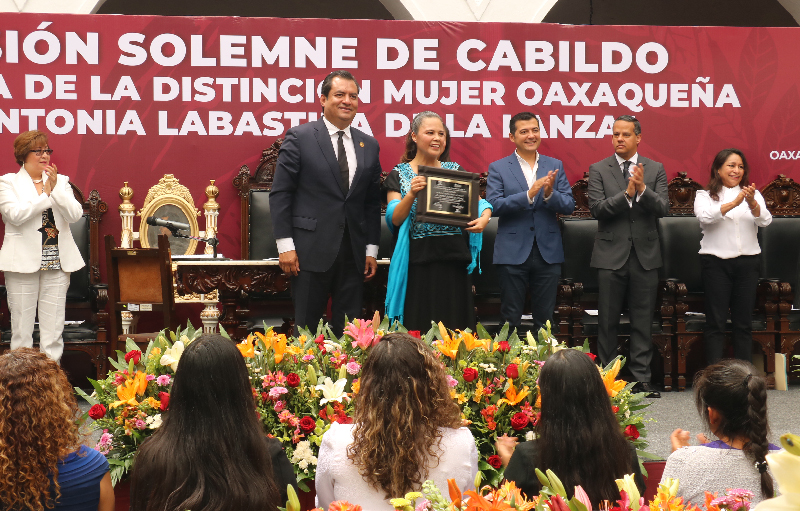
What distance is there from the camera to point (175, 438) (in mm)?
1857

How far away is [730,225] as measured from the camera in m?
5.56

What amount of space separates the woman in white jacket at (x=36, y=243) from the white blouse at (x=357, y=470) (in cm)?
372

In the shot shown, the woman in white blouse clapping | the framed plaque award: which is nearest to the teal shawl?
the framed plaque award

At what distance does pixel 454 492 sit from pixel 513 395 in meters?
1.64

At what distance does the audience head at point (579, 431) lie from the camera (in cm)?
196

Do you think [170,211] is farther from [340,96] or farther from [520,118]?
[520,118]

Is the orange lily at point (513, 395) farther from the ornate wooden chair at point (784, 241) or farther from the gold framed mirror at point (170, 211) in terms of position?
the ornate wooden chair at point (784, 241)

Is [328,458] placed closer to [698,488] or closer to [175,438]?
[175,438]

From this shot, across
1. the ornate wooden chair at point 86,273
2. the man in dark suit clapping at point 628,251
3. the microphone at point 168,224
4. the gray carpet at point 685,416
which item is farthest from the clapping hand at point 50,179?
the man in dark suit clapping at point 628,251

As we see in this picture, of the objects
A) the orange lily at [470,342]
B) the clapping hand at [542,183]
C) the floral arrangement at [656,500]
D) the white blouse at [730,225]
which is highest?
the clapping hand at [542,183]

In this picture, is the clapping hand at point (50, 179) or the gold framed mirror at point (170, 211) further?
the gold framed mirror at point (170, 211)

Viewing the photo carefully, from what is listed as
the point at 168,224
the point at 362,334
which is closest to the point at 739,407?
the point at 362,334

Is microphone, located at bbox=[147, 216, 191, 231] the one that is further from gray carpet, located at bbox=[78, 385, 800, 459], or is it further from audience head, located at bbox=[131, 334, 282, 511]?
audience head, located at bbox=[131, 334, 282, 511]

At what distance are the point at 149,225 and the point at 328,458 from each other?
422 centimetres
